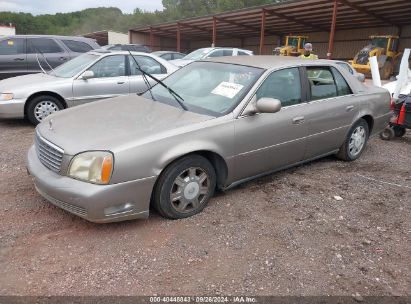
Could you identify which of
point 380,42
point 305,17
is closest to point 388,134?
point 380,42

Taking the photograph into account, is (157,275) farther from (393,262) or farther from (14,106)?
(14,106)

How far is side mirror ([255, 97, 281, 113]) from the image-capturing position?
3.57 metres

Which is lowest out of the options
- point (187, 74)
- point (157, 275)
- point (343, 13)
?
point (157, 275)

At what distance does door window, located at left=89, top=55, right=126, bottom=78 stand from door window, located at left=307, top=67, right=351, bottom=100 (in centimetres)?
406

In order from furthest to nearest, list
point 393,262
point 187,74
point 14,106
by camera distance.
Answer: point 14,106 < point 187,74 < point 393,262

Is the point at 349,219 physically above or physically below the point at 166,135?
below

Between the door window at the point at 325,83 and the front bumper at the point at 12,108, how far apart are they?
4873mm

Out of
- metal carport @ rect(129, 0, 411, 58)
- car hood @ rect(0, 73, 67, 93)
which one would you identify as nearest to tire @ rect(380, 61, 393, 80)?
metal carport @ rect(129, 0, 411, 58)

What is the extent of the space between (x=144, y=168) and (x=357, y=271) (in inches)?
74.2

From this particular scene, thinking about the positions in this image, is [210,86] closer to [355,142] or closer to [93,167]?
[93,167]

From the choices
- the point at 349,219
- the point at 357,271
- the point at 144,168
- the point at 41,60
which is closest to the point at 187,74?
the point at 144,168

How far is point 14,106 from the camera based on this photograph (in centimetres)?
631

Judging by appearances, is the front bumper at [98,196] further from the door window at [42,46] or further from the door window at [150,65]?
the door window at [42,46]

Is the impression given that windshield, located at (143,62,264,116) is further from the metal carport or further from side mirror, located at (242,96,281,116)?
the metal carport
